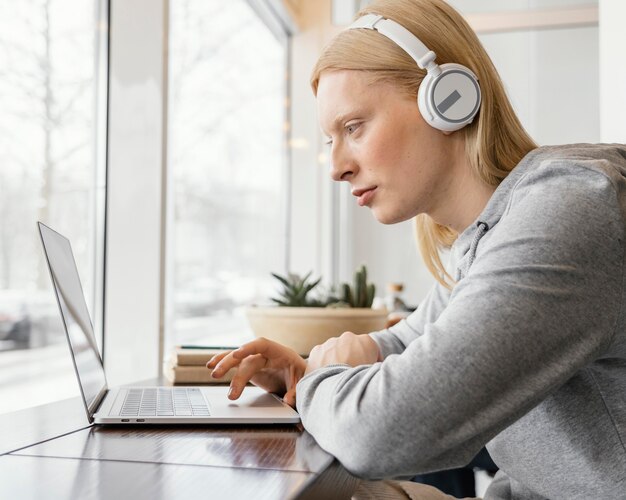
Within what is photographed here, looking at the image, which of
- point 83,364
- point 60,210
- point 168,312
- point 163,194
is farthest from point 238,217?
point 83,364

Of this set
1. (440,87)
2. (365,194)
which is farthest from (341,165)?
(440,87)

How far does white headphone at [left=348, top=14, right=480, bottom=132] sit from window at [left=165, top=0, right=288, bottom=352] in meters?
1.11

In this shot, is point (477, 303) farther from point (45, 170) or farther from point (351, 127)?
point (45, 170)

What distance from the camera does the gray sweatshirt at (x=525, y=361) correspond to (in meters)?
0.69

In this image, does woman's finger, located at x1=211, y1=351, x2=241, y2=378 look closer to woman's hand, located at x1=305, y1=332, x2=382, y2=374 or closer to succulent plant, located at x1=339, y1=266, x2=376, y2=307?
woman's hand, located at x1=305, y1=332, x2=382, y2=374

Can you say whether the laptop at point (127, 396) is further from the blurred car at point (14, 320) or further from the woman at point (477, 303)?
the blurred car at point (14, 320)

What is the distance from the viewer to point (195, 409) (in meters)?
0.99

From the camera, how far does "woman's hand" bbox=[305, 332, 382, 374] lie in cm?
107

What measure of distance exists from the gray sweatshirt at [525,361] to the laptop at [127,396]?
0.16 meters

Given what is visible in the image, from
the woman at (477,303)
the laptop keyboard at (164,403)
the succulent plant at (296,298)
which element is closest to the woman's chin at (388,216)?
the woman at (477,303)

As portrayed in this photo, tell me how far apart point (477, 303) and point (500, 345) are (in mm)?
48

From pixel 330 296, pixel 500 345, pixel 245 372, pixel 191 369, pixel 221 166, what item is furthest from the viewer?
pixel 221 166

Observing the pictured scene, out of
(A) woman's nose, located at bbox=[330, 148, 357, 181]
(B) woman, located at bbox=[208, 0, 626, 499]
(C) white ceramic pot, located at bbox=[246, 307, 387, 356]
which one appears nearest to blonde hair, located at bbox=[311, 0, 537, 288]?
(B) woman, located at bbox=[208, 0, 626, 499]

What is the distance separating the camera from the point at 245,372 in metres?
1.08
